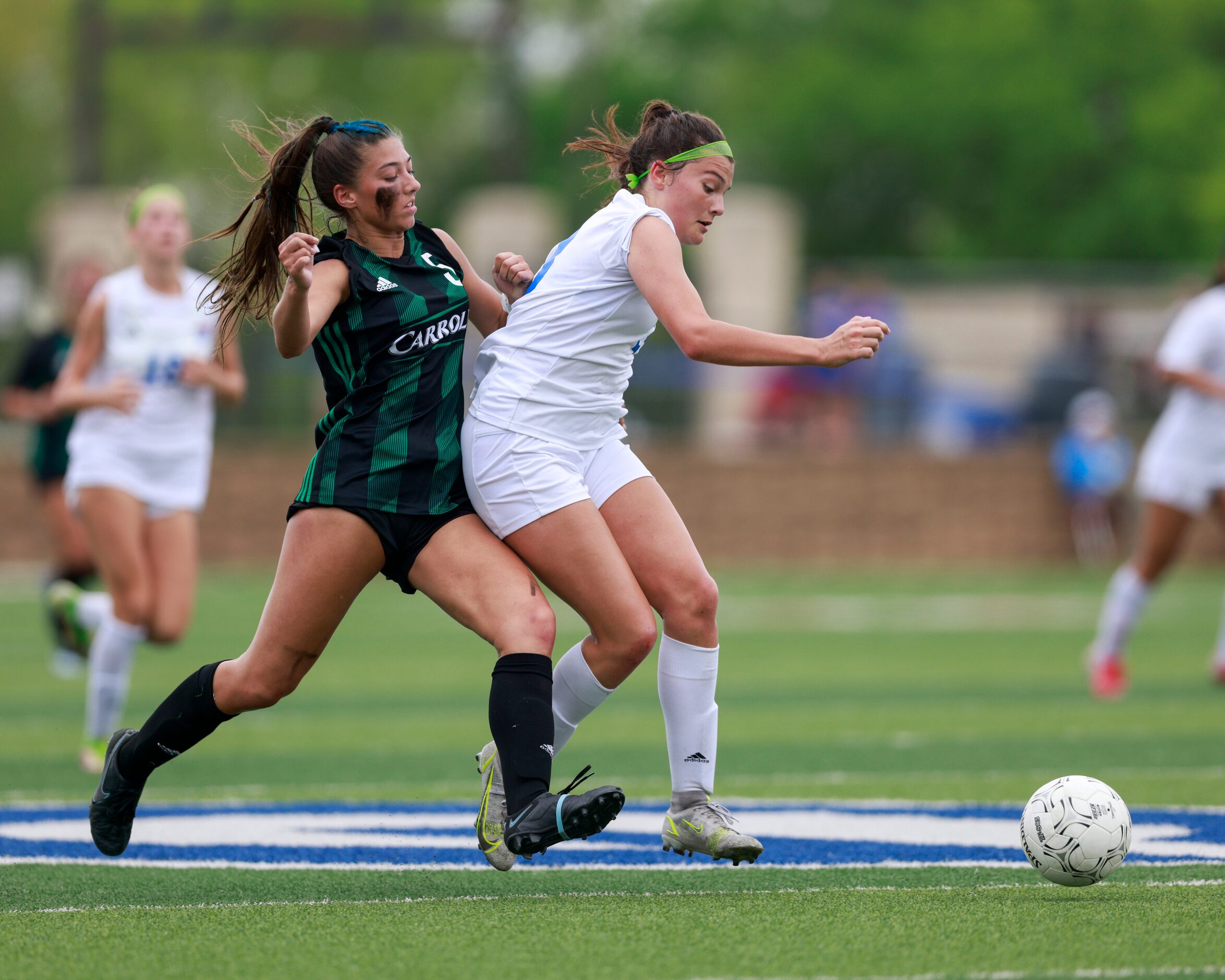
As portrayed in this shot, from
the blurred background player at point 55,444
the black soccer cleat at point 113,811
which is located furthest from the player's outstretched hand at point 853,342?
the blurred background player at point 55,444

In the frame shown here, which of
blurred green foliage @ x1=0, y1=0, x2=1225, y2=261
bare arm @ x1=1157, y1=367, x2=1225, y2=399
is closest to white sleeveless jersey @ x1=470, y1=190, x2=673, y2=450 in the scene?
bare arm @ x1=1157, y1=367, x2=1225, y2=399

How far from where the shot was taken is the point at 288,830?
645cm

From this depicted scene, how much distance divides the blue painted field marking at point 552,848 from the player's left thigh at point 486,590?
1.00 meters

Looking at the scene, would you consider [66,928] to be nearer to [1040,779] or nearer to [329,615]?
[329,615]

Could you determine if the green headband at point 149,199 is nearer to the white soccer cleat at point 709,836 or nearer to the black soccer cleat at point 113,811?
the black soccer cleat at point 113,811

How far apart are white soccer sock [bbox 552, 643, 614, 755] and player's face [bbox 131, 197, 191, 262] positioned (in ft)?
12.0

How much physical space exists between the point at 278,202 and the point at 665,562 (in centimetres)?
157

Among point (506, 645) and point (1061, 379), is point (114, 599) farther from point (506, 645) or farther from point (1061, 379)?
point (1061, 379)

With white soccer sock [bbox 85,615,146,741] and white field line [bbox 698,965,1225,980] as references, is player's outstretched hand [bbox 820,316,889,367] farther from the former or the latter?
white soccer sock [bbox 85,615,146,741]

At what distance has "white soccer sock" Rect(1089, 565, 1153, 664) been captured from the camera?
35.0ft

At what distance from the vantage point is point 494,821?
526 cm

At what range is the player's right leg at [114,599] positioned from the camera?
8.16 meters

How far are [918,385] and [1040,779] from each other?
54.7ft

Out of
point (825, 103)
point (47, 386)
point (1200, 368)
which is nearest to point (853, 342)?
point (1200, 368)
